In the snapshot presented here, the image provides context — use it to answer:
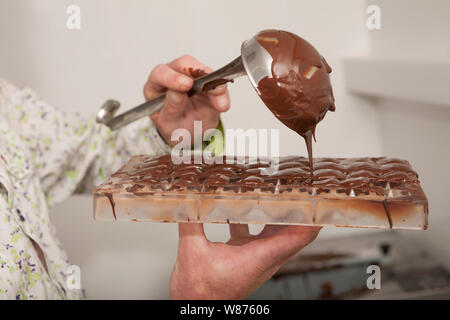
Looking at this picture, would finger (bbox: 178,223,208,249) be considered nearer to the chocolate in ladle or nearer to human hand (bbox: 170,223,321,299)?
human hand (bbox: 170,223,321,299)

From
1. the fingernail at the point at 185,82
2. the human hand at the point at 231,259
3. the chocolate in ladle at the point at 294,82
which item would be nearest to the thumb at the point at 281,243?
the human hand at the point at 231,259

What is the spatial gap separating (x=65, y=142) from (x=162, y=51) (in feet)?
1.83

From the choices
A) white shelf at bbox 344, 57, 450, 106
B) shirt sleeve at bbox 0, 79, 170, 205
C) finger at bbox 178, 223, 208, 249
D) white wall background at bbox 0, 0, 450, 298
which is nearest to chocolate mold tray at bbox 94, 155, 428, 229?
finger at bbox 178, 223, 208, 249

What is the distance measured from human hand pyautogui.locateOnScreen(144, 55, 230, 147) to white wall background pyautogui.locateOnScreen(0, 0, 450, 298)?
62 cm

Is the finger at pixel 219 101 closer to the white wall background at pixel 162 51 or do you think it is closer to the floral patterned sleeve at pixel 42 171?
the floral patterned sleeve at pixel 42 171

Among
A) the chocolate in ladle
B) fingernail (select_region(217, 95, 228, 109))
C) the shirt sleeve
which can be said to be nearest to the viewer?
the chocolate in ladle

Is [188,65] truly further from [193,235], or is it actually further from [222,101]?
[193,235]

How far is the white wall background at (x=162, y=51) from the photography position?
4.88ft

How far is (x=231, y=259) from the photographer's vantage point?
695 mm

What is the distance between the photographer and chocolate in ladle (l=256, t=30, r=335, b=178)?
2.05 feet

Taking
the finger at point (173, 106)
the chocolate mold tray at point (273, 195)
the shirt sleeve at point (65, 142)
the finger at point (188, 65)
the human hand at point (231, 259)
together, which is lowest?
the human hand at point (231, 259)

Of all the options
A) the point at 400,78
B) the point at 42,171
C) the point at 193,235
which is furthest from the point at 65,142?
the point at 400,78

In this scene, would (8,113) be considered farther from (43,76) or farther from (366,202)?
(366,202)

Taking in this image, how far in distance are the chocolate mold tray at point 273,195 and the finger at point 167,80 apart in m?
0.14
